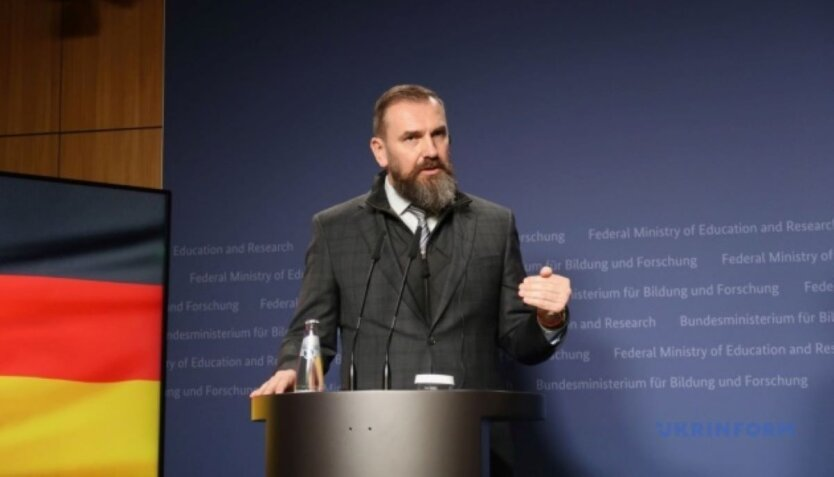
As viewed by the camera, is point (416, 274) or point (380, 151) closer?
point (416, 274)

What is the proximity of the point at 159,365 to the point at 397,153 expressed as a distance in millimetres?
1273

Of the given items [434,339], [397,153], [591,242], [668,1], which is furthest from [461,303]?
[668,1]

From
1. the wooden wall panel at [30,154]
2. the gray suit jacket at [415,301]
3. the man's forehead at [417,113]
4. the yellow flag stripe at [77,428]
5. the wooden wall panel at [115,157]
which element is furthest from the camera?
the wooden wall panel at [30,154]

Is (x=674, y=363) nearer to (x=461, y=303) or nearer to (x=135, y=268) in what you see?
(x=461, y=303)

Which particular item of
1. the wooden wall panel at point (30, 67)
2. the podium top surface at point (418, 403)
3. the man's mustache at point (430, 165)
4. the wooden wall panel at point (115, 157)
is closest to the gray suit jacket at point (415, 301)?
the man's mustache at point (430, 165)

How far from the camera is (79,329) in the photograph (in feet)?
12.2

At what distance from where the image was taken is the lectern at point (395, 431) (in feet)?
7.63

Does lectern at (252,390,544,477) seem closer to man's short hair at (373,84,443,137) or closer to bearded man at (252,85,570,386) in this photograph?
bearded man at (252,85,570,386)

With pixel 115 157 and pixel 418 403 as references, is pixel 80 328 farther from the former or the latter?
pixel 418 403

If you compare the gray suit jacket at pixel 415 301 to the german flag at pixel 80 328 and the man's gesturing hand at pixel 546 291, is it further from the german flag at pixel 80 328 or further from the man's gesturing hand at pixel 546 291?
the german flag at pixel 80 328

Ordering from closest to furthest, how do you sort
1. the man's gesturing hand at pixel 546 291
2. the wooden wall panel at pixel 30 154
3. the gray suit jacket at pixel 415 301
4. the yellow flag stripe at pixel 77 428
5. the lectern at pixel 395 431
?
the lectern at pixel 395 431
the man's gesturing hand at pixel 546 291
the gray suit jacket at pixel 415 301
the yellow flag stripe at pixel 77 428
the wooden wall panel at pixel 30 154

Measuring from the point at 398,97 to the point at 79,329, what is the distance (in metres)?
1.37

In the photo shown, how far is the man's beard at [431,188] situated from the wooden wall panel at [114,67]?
204cm

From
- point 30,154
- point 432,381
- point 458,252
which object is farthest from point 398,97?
point 30,154
